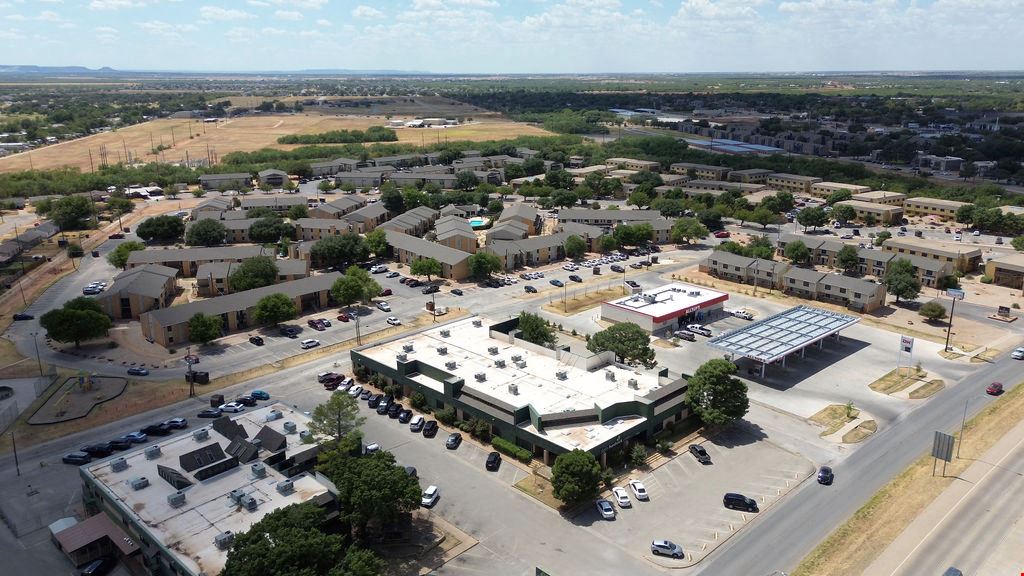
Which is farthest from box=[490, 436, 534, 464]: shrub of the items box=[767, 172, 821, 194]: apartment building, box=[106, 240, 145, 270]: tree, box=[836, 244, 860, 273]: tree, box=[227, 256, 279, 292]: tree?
box=[767, 172, 821, 194]: apartment building

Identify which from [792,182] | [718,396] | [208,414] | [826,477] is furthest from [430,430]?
[792,182]

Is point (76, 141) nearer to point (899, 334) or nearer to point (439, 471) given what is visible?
point (439, 471)

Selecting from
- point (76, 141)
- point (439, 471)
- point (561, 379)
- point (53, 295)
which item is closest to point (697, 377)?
point (561, 379)

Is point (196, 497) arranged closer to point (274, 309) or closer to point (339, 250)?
point (274, 309)

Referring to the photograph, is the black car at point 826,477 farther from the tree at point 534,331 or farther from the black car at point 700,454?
the tree at point 534,331

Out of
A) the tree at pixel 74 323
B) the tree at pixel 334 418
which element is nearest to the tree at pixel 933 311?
the tree at pixel 334 418
